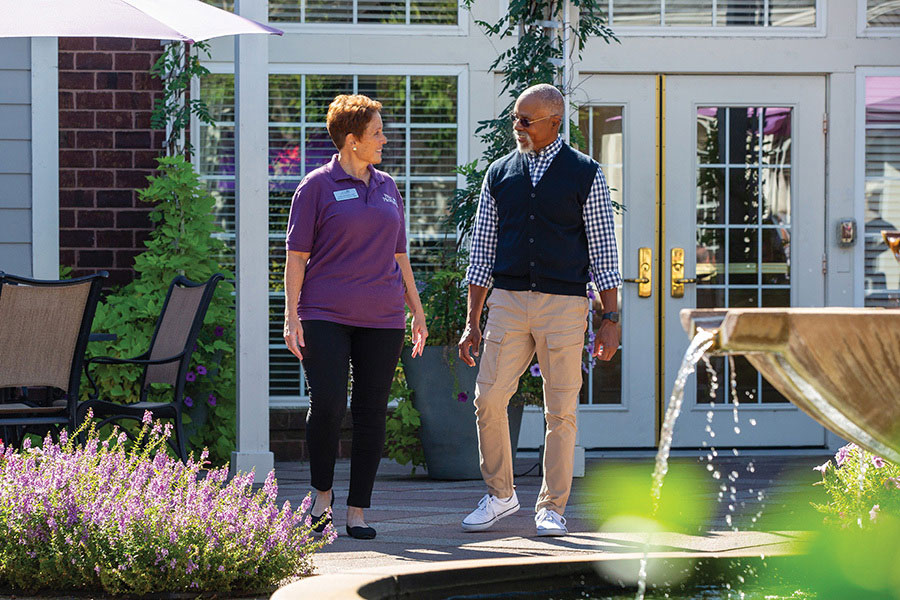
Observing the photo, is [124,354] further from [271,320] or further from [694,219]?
[694,219]

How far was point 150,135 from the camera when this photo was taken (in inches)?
294

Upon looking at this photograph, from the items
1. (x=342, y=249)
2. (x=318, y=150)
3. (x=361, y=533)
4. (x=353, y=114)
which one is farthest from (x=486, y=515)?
(x=318, y=150)

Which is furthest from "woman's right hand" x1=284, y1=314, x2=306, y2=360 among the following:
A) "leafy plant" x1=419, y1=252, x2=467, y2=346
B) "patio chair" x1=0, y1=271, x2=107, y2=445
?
"leafy plant" x1=419, y1=252, x2=467, y2=346

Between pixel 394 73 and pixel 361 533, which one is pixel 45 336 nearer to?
pixel 361 533

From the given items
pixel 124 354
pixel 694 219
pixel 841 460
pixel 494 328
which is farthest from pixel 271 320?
pixel 841 460

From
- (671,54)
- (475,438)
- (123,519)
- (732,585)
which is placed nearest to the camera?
(732,585)

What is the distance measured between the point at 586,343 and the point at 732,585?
13.4 feet

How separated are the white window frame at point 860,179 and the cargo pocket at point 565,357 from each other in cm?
357

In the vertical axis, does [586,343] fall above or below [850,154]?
below

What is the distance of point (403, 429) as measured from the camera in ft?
22.2

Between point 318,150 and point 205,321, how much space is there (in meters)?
1.33

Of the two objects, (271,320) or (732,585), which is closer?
(732,585)

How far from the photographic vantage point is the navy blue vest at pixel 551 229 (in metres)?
4.68

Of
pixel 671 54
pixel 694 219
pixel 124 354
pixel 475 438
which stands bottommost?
pixel 475 438
